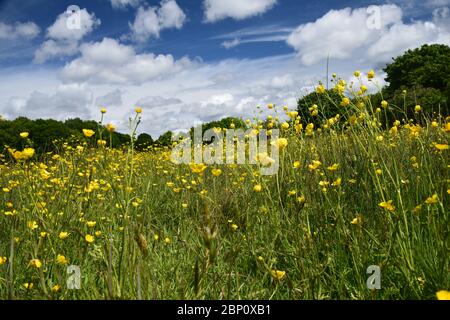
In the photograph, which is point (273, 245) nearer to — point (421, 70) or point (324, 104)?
point (324, 104)

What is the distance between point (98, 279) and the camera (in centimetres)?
210

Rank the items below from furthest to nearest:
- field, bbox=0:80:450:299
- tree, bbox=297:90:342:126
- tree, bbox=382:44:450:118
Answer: tree, bbox=382:44:450:118
tree, bbox=297:90:342:126
field, bbox=0:80:450:299

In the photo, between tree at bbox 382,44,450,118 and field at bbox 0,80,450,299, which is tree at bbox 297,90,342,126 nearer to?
field at bbox 0,80,450,299

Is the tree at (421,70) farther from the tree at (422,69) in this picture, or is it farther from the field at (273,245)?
the field at (273,245)

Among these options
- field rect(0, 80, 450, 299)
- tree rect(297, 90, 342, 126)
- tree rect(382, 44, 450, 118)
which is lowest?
field rect(0, 80, 450, 299)

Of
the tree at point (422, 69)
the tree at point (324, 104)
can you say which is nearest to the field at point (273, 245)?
the tree at point (324, 104)

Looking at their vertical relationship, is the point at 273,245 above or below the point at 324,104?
below

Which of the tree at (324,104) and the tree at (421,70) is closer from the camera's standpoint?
the tree at (324,104)

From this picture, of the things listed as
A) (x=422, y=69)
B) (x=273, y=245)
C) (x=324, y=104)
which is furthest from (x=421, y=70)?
(x=273, y=245)

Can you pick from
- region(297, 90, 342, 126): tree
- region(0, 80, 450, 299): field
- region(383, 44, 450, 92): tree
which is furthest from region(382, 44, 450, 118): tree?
region(0, 80, 450, 299): field

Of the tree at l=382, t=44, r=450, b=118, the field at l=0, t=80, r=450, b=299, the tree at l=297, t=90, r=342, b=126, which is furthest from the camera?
the tree at l=382, t=44, r=450, b=118

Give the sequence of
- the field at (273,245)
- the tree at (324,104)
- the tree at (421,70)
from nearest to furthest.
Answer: the field at (273,245), the tree at (324,104), the tree at (421,70)

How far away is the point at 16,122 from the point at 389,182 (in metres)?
10.4
